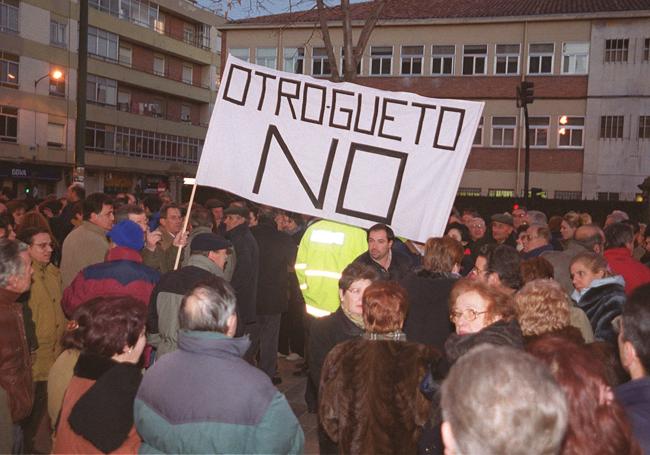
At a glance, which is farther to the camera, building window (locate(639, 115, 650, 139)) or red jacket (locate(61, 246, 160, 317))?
building window (locate(639, 115, 650, 139))

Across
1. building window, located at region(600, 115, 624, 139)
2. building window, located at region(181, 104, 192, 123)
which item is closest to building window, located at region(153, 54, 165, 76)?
building window, located at region(181, 104, 192, 123)

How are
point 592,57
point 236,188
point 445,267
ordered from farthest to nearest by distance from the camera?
1. point 592,57
2. point 236,188
3. point 445,267

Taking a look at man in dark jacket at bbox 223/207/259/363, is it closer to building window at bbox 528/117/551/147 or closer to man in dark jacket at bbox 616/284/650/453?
man in dark jacket at bbox 616/284/650/453

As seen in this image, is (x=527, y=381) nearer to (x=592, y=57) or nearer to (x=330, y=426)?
(x=330, y=426)

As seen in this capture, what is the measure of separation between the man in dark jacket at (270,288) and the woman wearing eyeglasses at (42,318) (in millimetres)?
2539

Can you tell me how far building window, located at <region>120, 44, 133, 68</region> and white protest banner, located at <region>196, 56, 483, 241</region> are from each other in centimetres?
4090

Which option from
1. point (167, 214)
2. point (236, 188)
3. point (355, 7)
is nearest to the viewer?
point (236, 188)

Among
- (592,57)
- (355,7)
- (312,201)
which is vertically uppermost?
(355,7)

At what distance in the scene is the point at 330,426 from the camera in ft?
12.2

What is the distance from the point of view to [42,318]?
16.9 feet

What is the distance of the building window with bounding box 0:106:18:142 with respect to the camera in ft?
119

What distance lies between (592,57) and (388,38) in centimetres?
1033

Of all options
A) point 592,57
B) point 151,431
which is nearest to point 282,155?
→ point 151,431

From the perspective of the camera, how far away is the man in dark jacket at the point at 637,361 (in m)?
2.45
